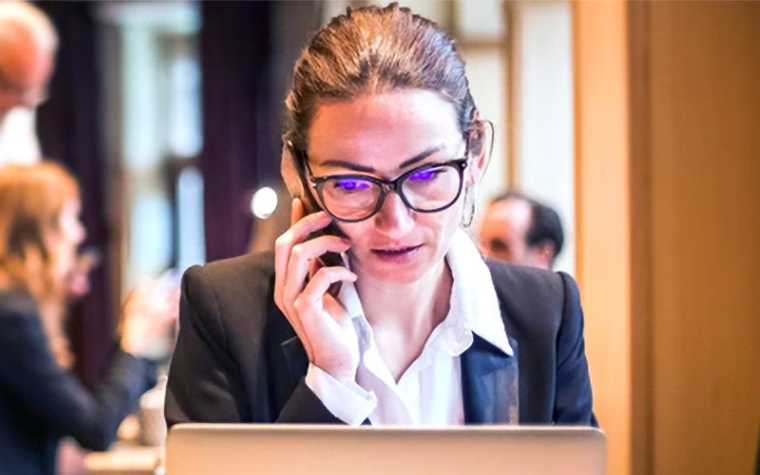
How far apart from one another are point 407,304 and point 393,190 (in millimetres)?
212

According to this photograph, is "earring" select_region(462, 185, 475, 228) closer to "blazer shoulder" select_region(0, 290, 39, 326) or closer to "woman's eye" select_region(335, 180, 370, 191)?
"woman's eye" select_region(335, 180, 370, 191)

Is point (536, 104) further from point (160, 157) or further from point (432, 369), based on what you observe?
point (160, 157)

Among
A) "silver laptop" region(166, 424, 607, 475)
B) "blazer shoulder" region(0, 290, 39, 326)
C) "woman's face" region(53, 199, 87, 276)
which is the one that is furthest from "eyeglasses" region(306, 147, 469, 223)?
"woman's face" region(53, 199, 87, 276)

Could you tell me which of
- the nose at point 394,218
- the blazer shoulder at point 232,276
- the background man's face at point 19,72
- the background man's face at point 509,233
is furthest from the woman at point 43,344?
the nose at point 394,218

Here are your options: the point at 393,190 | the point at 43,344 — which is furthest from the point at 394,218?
the point at 43,344

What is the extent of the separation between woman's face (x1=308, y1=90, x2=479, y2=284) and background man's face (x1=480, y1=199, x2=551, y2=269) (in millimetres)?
1241

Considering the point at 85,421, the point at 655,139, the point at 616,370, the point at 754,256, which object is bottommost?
the point at 85,421

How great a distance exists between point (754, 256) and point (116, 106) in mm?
3808

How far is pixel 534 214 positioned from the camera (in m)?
2.41

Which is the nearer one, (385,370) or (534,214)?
(385,370)

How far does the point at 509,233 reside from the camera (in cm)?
240

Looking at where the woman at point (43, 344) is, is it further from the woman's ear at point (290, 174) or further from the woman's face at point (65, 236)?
the woman's ear at point (290, 174)

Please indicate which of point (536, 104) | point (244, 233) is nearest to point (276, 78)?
point (244, 233)

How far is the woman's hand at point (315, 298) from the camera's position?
1.09m
